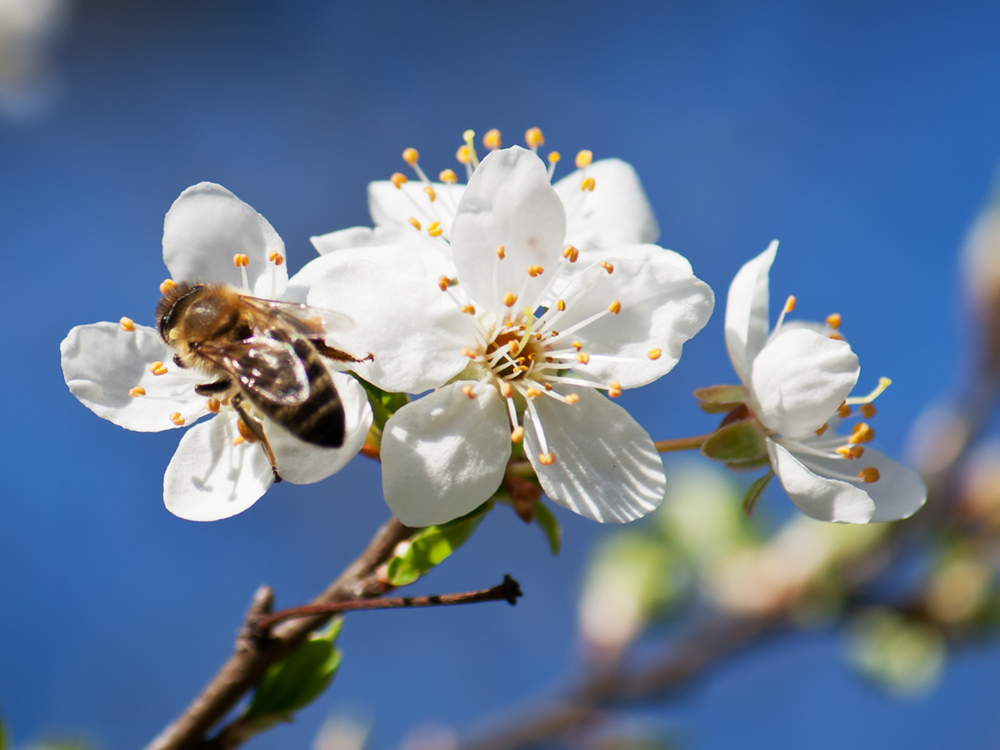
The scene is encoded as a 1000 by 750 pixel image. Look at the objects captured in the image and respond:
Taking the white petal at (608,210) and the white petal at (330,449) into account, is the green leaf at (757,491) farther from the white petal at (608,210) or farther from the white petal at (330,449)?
the white petal at (330,449)

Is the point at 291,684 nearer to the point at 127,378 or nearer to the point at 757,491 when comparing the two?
the point at 127,378

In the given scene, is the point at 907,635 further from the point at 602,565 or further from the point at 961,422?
the point at 602,565

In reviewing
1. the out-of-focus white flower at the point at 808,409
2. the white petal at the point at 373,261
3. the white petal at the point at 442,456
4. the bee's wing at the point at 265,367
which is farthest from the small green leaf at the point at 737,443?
the bee's wing at the point at 265,367

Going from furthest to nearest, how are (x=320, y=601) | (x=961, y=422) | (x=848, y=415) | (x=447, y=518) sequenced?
(x=961, y=422) < (x=848, y=415) < (x=320, y=601) < (x=447, y=518)

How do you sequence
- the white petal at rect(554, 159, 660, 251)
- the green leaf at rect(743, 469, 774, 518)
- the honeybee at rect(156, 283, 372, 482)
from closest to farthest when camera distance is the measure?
the honeybee at rect(156, 283, 372, 482) → the green leaf at rect(743, 469, 774, 518) → the white petal at rect(554, 159, 660, 251)

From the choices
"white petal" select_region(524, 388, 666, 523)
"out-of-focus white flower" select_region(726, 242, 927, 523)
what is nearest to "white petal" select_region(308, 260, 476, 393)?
"white petal" select_region(524, 388, 666, 523)

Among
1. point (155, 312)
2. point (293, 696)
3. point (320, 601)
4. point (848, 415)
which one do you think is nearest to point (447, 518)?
point (320, 601)

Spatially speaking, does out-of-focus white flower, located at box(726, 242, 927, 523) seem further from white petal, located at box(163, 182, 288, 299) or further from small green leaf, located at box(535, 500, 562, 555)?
white petal, located at box(163, 182, 288, 299)
